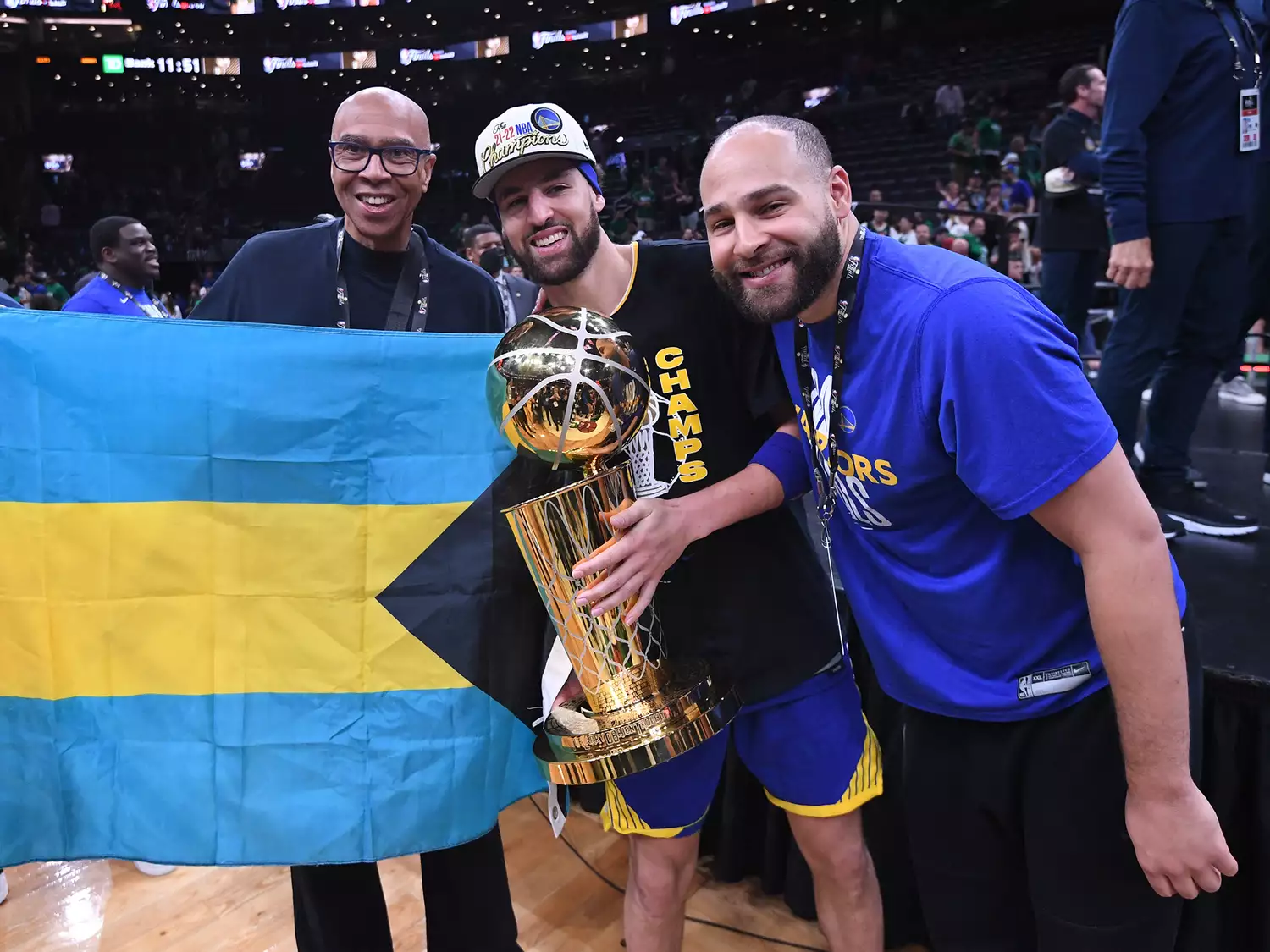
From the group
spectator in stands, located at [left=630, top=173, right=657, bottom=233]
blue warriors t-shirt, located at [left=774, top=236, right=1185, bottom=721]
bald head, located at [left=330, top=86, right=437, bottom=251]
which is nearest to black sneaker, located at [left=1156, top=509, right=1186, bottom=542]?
blue warriors t-shirt, located at [left=774, top=236, right=1185, bottom=721]

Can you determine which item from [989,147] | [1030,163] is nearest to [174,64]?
[989,147]

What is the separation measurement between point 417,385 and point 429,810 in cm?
69

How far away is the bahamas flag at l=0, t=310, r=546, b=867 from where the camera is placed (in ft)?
4.30

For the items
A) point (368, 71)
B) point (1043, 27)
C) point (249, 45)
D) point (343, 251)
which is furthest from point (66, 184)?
point (343, 251)

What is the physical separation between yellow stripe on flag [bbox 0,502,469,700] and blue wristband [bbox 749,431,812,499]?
1.65ft

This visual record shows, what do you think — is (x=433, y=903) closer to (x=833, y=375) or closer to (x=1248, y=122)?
(x=833, y=375)

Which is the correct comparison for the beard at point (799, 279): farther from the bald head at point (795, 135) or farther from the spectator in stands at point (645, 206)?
the spectator in stands at point (645, 206)

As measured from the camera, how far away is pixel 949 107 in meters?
13.0

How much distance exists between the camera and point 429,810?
1.37 metres

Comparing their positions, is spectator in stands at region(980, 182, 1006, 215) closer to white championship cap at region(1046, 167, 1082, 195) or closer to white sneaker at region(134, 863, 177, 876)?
white championship cap at region(1046, 167, 1082, 195)

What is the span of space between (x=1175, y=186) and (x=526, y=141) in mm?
1615

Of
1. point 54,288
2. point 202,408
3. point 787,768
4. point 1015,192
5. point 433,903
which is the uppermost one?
point 1015,192

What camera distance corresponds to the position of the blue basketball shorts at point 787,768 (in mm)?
1394

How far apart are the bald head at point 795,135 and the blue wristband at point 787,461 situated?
42cm
